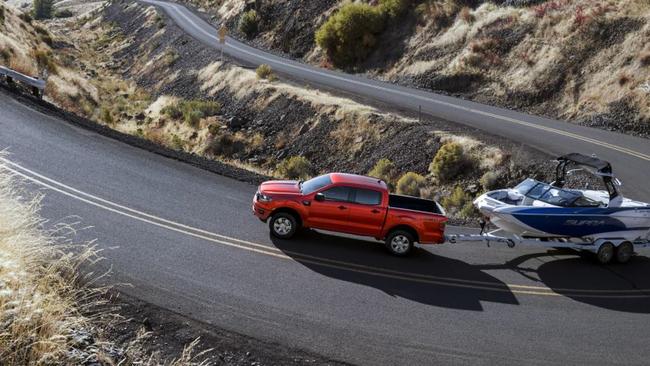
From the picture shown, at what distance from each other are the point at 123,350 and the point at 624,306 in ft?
32.5

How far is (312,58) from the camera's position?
151ft

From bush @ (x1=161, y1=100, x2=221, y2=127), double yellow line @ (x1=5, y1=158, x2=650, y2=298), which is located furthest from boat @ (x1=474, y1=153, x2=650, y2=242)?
bush @ (x1=161, y1=100, x2=221, y2=127)

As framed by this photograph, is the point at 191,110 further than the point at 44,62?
No

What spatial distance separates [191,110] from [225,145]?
4.65 m

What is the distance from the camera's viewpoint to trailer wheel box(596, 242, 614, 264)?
1377cm

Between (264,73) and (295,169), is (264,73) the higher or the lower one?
the higher one

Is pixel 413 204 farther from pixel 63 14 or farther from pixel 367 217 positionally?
pixel 63 14

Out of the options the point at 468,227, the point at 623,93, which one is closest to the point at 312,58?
the point at 623,93

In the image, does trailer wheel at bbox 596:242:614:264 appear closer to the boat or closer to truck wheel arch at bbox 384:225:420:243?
the boat

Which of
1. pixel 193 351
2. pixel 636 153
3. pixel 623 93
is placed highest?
pixel 623 93

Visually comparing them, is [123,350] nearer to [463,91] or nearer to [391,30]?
[463,91]

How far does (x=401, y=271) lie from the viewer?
41.6 ft

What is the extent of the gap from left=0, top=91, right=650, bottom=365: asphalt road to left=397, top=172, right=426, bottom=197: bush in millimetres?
7565

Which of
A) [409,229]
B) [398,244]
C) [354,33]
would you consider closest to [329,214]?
[398,244]
